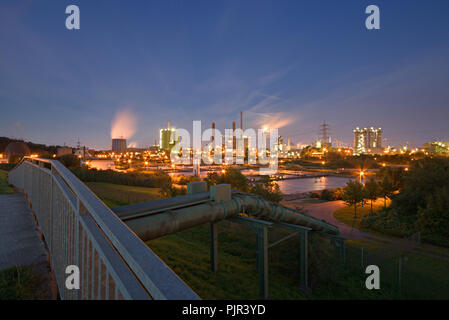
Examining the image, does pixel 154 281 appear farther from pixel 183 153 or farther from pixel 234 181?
pixel 183 153

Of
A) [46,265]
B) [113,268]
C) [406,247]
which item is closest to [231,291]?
[46,265]

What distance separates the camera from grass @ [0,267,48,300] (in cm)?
379

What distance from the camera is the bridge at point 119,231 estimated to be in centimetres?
151

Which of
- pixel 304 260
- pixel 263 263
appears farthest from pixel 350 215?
pixel 263 263

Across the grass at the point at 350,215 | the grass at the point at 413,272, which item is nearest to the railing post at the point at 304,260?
the grass at the point at 413,272

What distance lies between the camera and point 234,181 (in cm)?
2625

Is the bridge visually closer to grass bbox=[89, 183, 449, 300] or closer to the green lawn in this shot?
grass bbox=[89, 183, 449, 300]

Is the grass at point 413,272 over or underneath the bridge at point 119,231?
underneath

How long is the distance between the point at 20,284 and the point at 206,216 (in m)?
4.37

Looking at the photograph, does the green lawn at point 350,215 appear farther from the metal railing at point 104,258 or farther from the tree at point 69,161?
the tree at point 69,161

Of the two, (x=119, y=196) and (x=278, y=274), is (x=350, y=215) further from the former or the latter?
(x=119, y=196)

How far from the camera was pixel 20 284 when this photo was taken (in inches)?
156

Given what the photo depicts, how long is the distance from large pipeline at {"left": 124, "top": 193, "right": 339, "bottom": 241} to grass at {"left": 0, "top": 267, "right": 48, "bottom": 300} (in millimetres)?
1771
